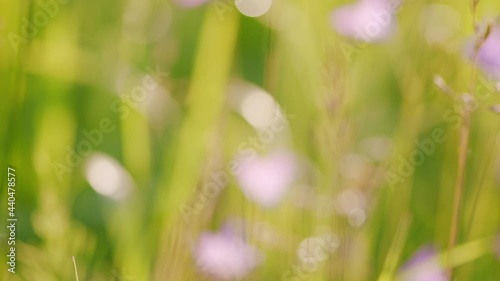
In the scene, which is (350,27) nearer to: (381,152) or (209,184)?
(381,152)

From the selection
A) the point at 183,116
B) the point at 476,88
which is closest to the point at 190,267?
the point at 183,116

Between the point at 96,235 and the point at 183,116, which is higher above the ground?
the point at 183,116

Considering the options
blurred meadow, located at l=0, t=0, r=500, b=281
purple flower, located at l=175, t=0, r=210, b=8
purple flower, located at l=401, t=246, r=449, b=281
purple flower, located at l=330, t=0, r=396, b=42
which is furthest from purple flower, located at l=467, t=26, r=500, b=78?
purple flower, located at l=175, t=0, r=210, b=8

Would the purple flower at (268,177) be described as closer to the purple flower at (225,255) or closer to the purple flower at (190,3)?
the purple flower at (225,255)

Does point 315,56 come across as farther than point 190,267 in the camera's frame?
Yes

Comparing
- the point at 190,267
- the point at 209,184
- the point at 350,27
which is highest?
the point at 350,27

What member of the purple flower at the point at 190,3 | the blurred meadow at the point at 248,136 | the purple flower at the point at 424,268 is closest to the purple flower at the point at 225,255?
the blurred meadow at the point at 248,136
